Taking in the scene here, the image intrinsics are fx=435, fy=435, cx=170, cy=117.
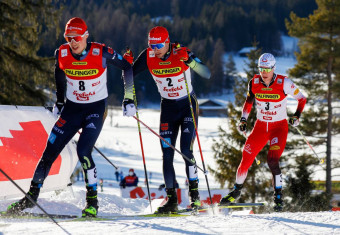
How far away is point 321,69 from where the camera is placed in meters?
21.3

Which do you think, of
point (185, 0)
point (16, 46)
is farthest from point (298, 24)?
point (185, 0)

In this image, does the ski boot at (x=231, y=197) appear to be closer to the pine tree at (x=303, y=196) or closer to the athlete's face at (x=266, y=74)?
the athlete's face at (x=266, y=74)

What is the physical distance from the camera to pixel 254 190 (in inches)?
734

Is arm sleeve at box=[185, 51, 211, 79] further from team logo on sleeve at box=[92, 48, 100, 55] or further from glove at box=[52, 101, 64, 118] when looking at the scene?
glove at box=[52, 101, 64, 118]

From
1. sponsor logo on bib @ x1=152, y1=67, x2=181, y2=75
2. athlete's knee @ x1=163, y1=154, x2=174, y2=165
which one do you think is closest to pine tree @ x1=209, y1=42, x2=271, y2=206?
athlete's knee @ x1=163, y1=154, x2=174, y2=165

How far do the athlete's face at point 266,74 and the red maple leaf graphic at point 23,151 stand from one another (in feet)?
12.2

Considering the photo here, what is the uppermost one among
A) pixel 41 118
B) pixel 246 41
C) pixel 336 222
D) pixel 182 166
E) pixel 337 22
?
pixel 246 41

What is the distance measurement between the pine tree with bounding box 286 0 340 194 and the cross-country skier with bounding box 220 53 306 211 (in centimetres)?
1521

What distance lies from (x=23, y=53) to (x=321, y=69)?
14188 millimetres

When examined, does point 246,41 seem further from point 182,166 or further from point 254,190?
point 254,190

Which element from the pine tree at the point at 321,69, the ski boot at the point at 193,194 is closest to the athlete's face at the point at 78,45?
the ski boot at the point at 193,194

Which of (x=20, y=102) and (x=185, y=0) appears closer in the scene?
(x=20, y=102)

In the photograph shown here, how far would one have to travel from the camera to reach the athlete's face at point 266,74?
6.45 metres

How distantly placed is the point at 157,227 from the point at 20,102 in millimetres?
9920
